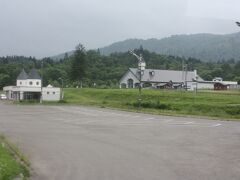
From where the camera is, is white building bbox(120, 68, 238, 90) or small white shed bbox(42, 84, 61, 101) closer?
small white shed bbox(42, 84, 61, 101)

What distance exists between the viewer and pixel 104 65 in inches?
5266

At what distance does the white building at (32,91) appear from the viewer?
79438 millimetres

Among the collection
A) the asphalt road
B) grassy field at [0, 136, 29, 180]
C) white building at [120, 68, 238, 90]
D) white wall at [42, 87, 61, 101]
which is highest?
white building at [120, 68, 238, 90]

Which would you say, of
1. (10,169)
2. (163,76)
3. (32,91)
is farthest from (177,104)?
(163,76)

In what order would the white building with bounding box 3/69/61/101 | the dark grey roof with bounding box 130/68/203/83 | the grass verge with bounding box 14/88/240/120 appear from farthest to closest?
the dark grey roof with bounding box 130/68/203/83 < the white building with bounding box 3/69/61/101 < the grass verge with bounding box 14/88/240/120

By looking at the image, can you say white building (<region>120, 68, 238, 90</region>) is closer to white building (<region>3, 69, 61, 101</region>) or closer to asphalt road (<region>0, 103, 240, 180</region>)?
white building (<region>3, 69, 61, 101</region>)

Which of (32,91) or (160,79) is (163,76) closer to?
(160,79)

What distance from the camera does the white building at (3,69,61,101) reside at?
79438 mm

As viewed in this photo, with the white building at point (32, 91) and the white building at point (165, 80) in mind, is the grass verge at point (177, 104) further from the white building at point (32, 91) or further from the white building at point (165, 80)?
the white building at point (165, 80)

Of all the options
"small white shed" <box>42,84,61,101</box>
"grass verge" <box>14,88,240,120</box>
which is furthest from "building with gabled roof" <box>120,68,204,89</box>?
"small white shed" <box>42,84,61,101</box>

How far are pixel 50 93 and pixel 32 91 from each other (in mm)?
4117

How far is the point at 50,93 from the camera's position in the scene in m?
79.6

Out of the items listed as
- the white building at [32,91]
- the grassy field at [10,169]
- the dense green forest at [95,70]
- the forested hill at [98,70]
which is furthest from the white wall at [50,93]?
the grassy field at [10,169]

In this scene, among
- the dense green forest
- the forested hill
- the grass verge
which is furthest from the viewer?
the forested hill
